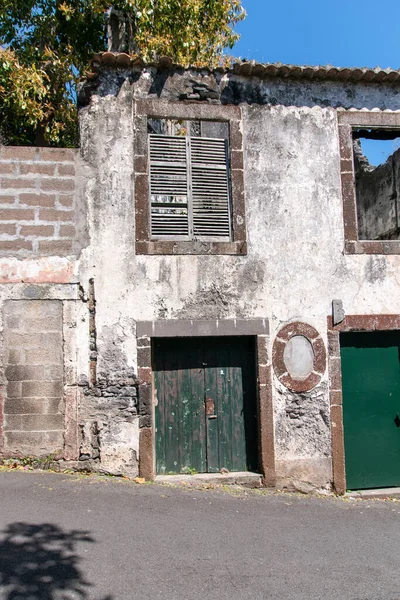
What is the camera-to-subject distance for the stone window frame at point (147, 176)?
7172 millimetres

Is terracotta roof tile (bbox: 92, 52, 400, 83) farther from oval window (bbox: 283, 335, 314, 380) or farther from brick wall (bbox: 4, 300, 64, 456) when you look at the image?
oval window (bbox: 283, 335, 314, 380)

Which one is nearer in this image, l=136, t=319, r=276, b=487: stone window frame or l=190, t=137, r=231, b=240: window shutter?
l=136, t=319, r=276, b=487: stone window frame

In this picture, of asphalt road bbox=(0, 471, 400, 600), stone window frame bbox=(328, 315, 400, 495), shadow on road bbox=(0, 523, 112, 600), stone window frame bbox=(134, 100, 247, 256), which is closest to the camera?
shadow on road bbox=(0, 523, 112, 600)

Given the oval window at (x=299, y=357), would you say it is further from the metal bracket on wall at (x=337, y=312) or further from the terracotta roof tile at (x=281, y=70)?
the terracotta roof tile at (x=281, y=70)

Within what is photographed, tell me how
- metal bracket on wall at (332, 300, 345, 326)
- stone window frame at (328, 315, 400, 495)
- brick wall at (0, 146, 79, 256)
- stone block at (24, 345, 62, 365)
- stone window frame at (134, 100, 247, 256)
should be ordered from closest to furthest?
stone block at (24, 345, 62, 365), brick wall at (0, 146, 79, 256), stone window frame at (134, 100, 247, 256), stone window frame at (328, 315, 400, 495), metal bracket on wall at (332, 300, 345, 326)

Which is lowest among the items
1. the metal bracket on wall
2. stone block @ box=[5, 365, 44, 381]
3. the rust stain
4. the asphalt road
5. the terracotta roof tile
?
the asphalt road

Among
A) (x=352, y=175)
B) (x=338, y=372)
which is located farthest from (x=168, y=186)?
(x=338, y=372)

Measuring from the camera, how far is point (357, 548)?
5.21 m

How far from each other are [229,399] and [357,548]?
2609 millimetres

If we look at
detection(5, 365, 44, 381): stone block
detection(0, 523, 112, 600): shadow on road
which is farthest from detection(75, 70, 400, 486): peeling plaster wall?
detection(0, 523, 112, 600): shadow on road

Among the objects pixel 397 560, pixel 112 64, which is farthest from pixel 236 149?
pixel 397 560

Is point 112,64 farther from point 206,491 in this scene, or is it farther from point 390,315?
point 206,491

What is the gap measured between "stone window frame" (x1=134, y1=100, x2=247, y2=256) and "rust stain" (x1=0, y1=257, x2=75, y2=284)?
3.14 ft

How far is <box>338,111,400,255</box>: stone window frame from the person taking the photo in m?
7.62
